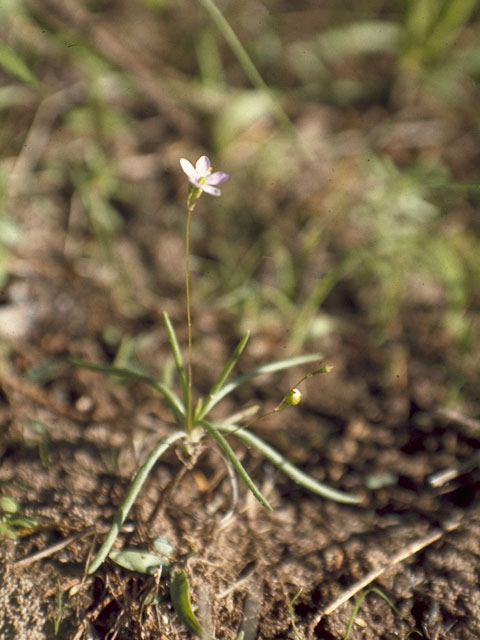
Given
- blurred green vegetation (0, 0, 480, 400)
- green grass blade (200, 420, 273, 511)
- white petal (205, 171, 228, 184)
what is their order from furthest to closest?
blurred green vegetation (0, 0, 480, 400) < white petal (205, 171, 228, 184) < green grass blade (200, 420, 273, 511)

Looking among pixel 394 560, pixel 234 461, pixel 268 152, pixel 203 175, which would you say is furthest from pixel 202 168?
pixel 268 152

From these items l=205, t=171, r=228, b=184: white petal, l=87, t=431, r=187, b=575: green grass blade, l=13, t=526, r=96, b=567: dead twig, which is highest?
l=205, t=171, r=228, b=184: white petal

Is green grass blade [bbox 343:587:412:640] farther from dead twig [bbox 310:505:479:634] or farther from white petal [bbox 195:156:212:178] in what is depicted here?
white petal [bbox 195:156:212:178]

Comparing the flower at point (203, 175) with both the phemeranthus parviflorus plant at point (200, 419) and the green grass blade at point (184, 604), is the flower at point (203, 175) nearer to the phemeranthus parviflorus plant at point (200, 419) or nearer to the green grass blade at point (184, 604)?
the phemeranthus parviflorus plant at point (200, 419)

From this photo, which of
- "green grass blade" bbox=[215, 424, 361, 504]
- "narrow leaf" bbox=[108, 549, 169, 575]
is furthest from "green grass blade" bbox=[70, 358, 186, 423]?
"narrow leaf" bbox=[108, 549, 169, 575]

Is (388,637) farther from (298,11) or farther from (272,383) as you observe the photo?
(298,11)

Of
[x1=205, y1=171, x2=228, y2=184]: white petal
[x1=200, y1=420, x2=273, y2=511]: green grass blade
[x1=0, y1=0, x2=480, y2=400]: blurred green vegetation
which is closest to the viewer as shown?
[x1=200, y1=420, x2=273, y2=511]: green grass blade
